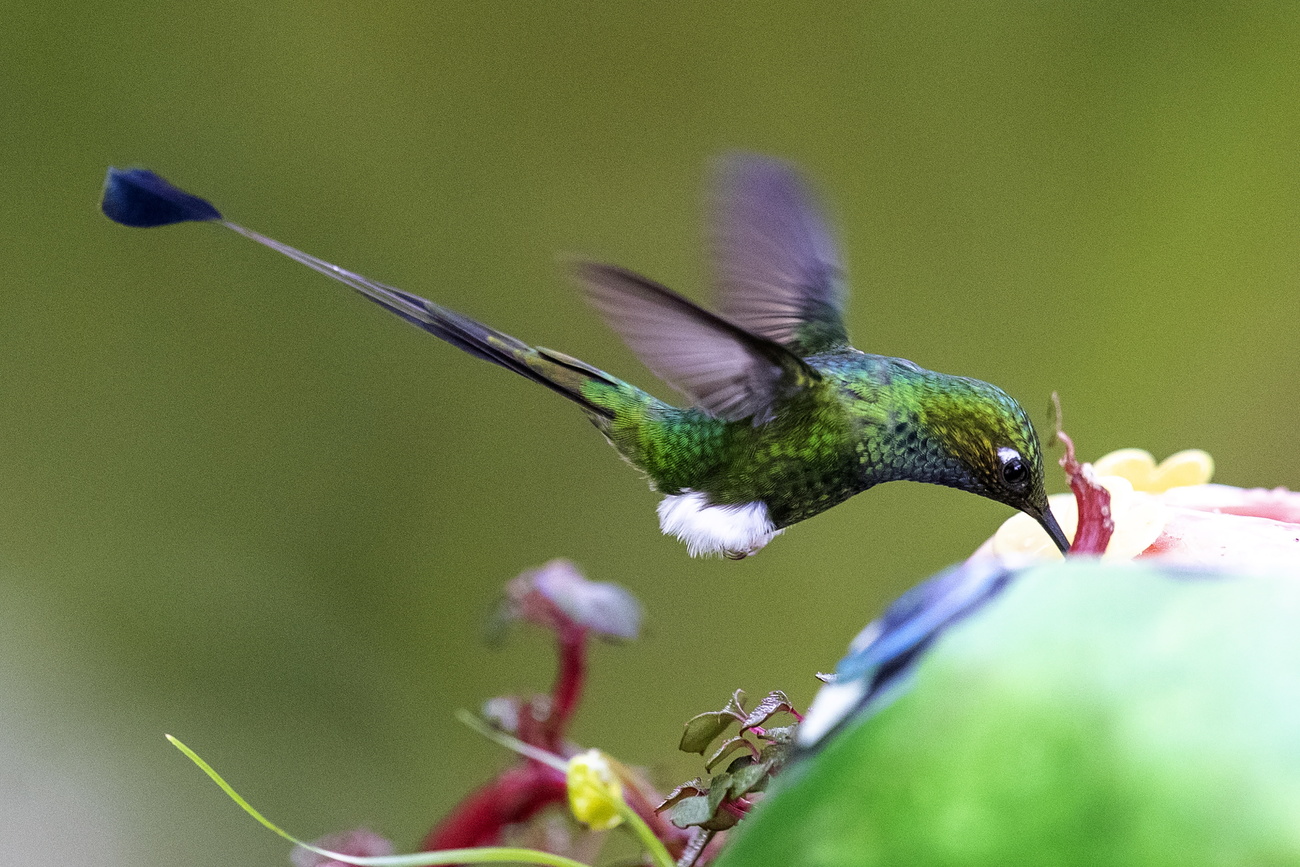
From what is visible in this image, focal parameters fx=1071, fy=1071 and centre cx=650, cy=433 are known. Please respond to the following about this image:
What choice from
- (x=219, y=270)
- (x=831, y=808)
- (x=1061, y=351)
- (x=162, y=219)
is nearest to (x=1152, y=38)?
(x=1061, y=351)

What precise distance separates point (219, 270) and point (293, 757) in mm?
504

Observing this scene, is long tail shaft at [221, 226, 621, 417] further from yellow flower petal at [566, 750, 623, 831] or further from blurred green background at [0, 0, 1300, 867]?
blurred green background at [0, 0, 1300, 867]

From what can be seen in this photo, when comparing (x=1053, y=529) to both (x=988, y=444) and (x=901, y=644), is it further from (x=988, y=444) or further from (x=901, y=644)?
(x=901, y=644)

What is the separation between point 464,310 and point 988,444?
0.85 m

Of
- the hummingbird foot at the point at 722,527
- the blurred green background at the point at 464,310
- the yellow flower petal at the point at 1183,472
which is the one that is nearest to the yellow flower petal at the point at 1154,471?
the yellow flower petal at the point at 1183,472

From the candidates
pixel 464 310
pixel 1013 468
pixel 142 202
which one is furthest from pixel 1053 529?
pixel 464 310

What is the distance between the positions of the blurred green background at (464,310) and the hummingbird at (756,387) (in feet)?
1.83

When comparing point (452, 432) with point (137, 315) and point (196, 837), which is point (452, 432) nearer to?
point (137, 315)

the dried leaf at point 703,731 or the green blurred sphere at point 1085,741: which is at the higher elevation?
the green blurred sphere at point 1085,741

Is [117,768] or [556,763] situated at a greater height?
[556,763]

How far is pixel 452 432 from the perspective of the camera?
115 centimetres

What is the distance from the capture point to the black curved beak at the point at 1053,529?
29 cm

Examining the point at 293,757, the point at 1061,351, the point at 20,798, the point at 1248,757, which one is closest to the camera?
the point at 1248,757

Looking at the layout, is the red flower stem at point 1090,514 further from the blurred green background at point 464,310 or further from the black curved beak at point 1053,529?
the blurred green background at point 464,310
